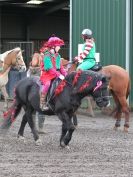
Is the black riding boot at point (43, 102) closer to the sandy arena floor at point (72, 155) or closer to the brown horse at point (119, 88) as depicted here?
the sandy arena floor at point (72, 155)

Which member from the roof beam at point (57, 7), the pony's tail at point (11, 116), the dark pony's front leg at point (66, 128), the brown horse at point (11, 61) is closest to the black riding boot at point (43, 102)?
the dark pony's front leg at point (66, 128)

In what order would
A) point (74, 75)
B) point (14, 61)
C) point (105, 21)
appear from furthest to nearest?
point (105, 21), point (14, 61), point (74, 75)

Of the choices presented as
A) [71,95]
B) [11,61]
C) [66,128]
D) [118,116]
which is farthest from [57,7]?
[66,128]

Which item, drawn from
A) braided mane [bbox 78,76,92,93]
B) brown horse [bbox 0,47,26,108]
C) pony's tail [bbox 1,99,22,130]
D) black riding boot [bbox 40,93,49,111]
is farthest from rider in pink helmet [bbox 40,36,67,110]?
brown horse [bbox 0,47,26,108]

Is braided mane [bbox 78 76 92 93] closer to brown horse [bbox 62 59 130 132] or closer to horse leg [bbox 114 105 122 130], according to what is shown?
brown horse [bbox 62 59 130 132]

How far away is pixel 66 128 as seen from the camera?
10844 millimetres

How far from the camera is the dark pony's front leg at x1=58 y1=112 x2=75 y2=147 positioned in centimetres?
1073

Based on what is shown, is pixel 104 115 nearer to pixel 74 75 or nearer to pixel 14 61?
pixel 14 61

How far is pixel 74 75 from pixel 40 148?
60.0 inches

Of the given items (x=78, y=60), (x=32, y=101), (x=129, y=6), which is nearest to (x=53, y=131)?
(x=78, y=60)

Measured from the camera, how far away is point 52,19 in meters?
33.9

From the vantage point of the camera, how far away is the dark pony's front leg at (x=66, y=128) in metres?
10.7

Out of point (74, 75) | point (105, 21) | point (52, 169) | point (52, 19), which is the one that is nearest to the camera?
point (52, 169)

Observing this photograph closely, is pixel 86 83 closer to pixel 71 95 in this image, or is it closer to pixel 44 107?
pixel 71 95
